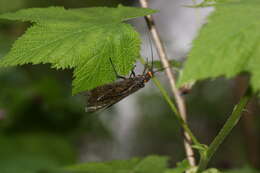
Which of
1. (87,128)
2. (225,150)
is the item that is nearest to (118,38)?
(87,128)

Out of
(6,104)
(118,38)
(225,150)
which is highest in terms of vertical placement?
(6,104)

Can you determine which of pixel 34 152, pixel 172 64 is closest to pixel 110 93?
pixel 172 64

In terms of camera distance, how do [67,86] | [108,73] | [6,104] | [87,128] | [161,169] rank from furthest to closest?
[67,86] < [87,128] < [6,104] < [161,169] < [108,73]

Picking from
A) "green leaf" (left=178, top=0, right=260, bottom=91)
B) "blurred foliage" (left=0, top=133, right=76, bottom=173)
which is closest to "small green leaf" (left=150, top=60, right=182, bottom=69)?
"green leaf" (left=178, top=0, right=260, bottom=91)

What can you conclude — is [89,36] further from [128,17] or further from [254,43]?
[254,43]

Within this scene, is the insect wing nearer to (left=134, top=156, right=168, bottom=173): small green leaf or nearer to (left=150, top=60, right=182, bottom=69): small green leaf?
(left=150, top=60, right=182, bottom=69): small green leaf

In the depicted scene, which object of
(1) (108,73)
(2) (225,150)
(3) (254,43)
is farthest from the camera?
(2) (225,150)
